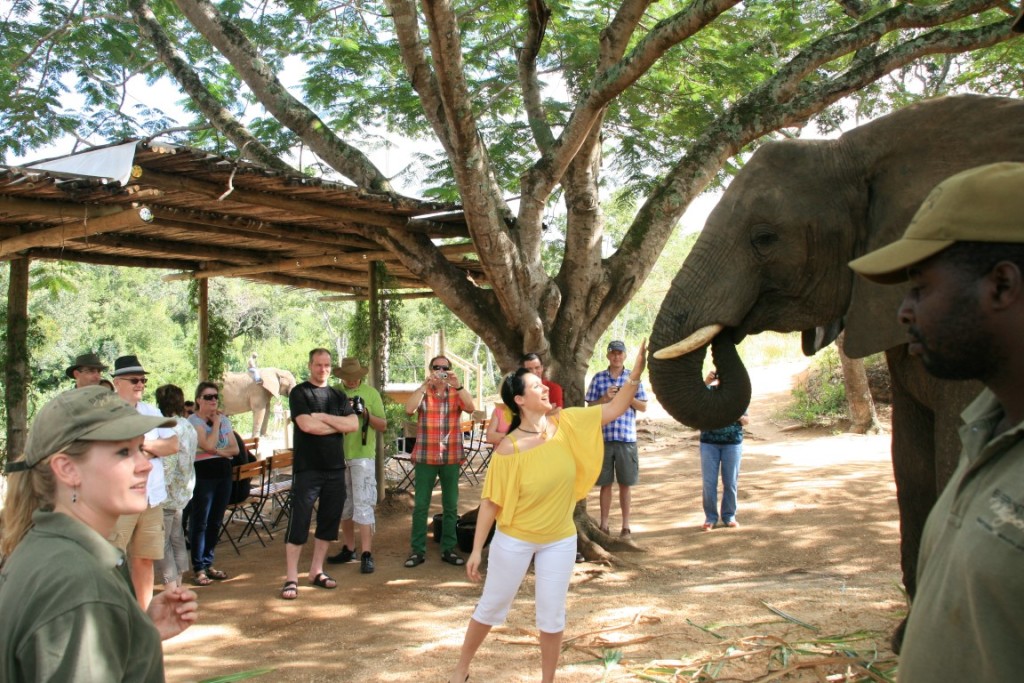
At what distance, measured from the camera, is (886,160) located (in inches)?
155

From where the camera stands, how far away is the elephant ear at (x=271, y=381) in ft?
58.9

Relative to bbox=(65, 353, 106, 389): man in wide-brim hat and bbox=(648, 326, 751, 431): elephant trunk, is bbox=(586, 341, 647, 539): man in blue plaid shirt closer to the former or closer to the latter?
bbox=(65, 353, 106, 389): man in wide-brim hat

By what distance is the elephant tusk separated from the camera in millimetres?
3943

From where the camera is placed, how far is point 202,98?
849cm

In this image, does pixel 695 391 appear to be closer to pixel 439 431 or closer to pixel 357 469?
pixel 439 431

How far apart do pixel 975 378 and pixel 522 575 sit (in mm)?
3492

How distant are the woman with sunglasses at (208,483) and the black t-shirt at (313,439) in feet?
2.90

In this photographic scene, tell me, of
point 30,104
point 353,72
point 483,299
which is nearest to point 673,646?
point 483,299

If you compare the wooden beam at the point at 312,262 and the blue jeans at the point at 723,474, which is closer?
the blue jeans at the point at 723,474

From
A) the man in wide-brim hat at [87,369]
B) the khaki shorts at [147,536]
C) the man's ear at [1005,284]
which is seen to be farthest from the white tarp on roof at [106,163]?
the man's ear at [1005,284]

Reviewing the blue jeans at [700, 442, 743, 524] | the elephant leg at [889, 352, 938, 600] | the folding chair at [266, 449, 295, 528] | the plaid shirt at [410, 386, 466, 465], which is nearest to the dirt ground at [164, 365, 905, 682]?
the blue jeans at [700, 442, 743, 524]

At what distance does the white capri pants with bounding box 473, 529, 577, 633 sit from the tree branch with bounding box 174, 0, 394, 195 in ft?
13.4

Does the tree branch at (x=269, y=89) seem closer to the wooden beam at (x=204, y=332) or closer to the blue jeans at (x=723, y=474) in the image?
the blue jeans at (x=723, y=474)

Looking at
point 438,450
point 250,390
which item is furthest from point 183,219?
point 250,390
